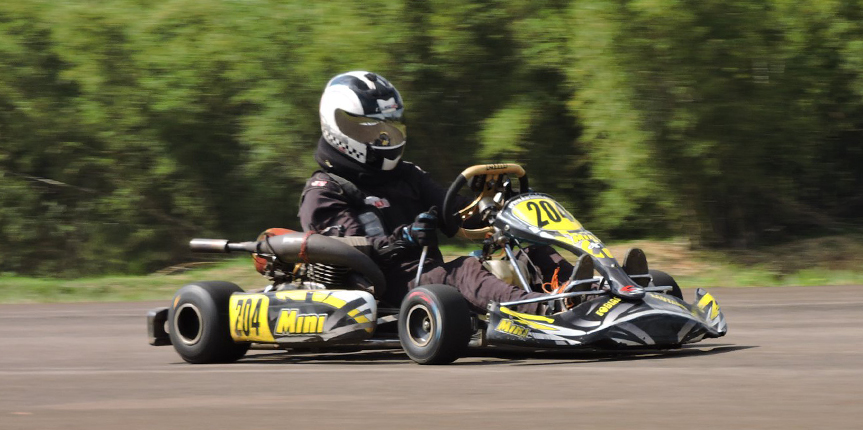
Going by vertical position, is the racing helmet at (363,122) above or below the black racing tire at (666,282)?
above

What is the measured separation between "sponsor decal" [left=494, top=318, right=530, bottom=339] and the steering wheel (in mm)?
939

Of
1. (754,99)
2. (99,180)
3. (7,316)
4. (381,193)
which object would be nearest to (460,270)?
(381,193)

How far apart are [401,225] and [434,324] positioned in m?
1.14

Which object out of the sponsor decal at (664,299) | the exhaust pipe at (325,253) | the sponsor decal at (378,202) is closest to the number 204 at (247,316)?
the exhaust pipe at (325,253)

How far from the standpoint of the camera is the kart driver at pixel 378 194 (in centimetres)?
663

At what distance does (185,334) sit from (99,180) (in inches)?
442

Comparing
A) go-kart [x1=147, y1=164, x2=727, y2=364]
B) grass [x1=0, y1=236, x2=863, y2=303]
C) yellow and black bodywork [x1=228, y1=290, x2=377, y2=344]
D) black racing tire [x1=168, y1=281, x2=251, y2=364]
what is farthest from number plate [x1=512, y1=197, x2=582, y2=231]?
grass [x1=0, y1=236, x2=863, y2=303]

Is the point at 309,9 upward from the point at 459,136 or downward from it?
upward

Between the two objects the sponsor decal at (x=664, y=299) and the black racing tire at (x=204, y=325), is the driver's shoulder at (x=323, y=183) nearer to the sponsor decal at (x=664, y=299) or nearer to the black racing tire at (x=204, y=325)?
the black racing tire at (x=204, y=325)

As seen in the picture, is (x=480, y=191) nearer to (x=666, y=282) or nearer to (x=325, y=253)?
(x=325, y=253)

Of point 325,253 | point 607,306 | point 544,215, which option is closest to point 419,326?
point 325,253

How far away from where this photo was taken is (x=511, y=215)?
6.55m

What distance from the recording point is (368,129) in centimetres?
716

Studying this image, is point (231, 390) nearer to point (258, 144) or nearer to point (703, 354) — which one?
point (703, 354)
